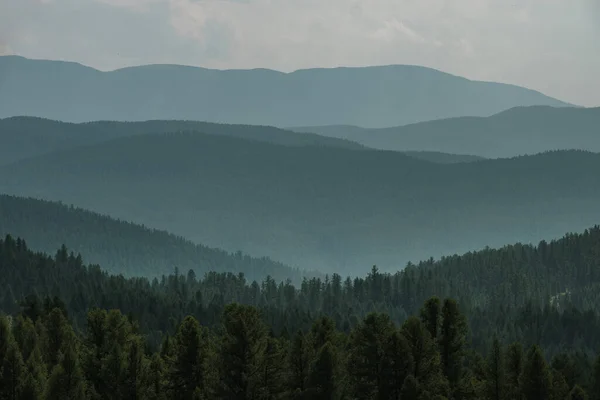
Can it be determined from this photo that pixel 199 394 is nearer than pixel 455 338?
Yes

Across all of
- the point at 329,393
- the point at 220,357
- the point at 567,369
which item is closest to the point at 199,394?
the point at 220,357

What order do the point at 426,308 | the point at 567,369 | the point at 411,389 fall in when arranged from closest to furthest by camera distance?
the point at 411,389 → the point at 426,308 → the point at 567,369

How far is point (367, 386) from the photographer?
3374 inches

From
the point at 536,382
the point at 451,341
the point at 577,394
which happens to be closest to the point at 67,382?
the point at 451,341

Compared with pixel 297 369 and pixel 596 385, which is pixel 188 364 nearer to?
pixel 297 369

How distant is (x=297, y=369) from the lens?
87.1m

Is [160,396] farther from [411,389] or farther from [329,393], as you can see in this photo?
[411,389]

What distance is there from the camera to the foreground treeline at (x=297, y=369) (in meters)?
85.2

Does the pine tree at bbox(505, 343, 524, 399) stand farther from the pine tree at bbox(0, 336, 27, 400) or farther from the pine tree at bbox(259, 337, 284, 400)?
the pine tree at bbox(0, 336, 27, 400)

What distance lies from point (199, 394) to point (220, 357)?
369 cm

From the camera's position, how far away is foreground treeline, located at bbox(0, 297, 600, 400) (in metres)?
85.2

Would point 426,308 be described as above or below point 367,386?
above

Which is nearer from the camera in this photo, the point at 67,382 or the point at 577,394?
the point at 67,382

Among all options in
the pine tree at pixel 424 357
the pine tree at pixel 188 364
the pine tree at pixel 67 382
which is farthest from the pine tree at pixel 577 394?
the pine tree at pixel 67 382
